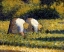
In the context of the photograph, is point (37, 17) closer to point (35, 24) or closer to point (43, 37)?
point (35, 24)

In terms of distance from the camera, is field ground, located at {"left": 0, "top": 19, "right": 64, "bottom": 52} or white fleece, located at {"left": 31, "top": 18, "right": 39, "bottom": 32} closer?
field ground, located at {"left": 0, "top": 19, "right": 64, "bottom": 52}

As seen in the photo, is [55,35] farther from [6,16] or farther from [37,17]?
[6,16]

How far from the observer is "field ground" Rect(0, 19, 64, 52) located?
9.75 feet

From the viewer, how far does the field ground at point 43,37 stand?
2.97 m

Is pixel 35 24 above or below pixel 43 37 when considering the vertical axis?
above

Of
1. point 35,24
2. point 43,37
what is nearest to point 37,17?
point 35,24

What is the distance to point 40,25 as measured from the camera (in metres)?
3.13

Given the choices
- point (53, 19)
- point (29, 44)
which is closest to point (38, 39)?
point (29, 44)

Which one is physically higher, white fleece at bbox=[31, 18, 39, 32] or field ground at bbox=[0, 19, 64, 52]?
white fleece at bbox=[31, 18, 39, 32]

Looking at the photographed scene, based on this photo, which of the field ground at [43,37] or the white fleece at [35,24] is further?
the white fleece at [35,24]

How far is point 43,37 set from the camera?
3.04 m

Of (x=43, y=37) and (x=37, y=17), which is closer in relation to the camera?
(x=43, y=37)

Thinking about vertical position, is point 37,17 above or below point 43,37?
above

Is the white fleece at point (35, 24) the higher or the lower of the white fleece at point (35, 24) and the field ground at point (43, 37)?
the higher
